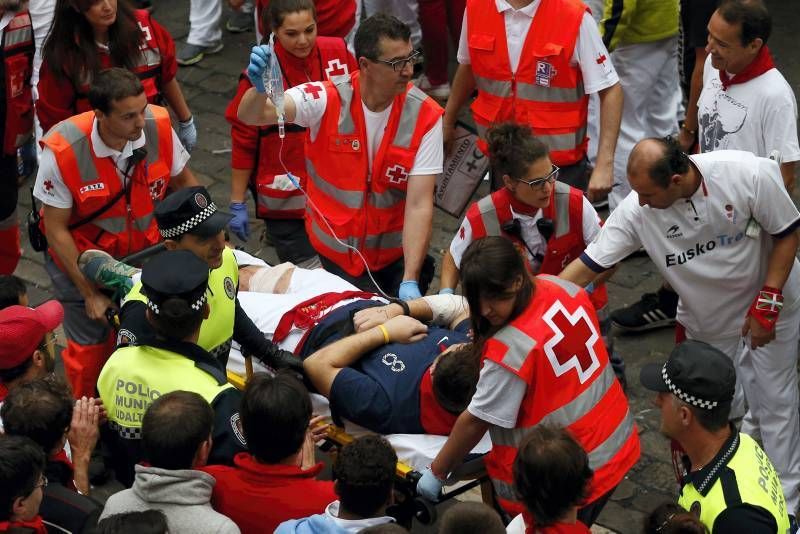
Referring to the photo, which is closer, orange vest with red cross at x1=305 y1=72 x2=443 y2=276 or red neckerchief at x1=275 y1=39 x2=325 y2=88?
orange vest with red cross at x1=305 y1=72 x2=443 y2=276

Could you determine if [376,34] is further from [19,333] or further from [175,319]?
[19,333]

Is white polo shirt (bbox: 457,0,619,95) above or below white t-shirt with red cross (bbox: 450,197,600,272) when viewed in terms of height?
above

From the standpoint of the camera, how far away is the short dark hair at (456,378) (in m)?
4.28

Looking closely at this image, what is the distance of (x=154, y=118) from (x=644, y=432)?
264 centimetres

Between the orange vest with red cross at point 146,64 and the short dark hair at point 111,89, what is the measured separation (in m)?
→ 0.77

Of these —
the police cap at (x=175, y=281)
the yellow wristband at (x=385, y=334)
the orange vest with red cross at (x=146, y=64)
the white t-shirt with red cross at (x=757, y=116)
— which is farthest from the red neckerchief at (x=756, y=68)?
the orange vest with red cross at (x=146, y=64)

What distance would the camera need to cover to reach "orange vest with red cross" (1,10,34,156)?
581 cm

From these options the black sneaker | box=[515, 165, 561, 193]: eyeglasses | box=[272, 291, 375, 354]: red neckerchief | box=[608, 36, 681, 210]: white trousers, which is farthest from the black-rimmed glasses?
box=[608, 36, 681, 210]: white trousers

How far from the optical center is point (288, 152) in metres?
5.92

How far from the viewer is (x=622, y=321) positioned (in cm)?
596

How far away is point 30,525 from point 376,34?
2539 millimetres

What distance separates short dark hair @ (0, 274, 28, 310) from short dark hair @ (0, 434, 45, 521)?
1.34m

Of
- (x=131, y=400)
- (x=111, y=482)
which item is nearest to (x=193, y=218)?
(x=131, y=400)

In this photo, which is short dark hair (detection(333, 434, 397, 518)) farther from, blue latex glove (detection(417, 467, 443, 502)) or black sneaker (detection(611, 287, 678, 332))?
black sneaker (detection(611, 287, 678, 332))
